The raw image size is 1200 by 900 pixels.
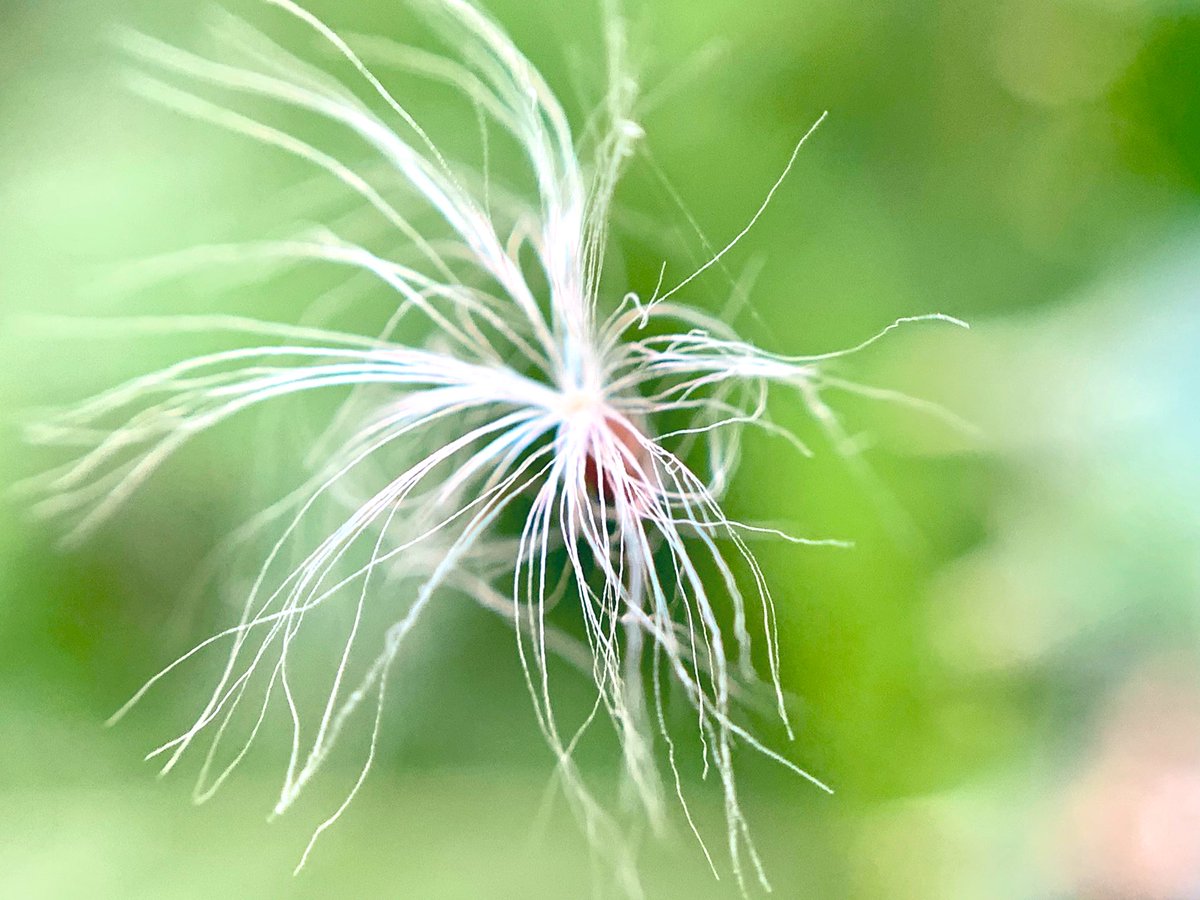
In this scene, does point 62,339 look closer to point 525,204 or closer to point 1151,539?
point 525,204

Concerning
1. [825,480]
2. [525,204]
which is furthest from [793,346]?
[525,204]

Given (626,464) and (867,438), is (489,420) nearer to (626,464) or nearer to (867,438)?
(626,464)

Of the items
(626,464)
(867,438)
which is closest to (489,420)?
(626,464)
